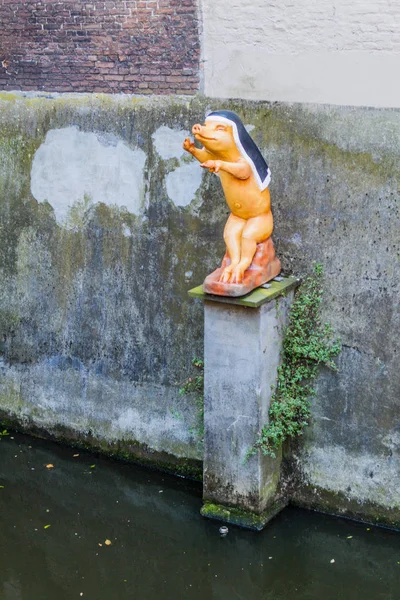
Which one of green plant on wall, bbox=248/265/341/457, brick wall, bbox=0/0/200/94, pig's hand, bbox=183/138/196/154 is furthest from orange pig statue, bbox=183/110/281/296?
brick wall, bbox=0/0/200/94

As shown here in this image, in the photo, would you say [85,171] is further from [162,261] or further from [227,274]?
[227,274]

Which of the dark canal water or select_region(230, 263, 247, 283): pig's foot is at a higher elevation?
select_region(230, 263, 247, 283): pig's foot

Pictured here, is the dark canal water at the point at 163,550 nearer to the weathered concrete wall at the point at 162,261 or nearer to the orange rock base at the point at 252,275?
the weathered concrete wall at the point at 162,261

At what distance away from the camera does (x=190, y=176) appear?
276 inches

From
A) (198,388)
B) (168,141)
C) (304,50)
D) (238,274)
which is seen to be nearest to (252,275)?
(238,274)

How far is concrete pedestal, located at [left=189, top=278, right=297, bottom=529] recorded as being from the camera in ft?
20.8

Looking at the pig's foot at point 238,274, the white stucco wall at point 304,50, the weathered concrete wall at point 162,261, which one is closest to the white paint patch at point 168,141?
the weathered concrete wall at point 162,261

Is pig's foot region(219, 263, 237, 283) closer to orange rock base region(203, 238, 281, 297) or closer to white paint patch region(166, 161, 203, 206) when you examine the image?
orange rock base region(203, 238, 281, 297)

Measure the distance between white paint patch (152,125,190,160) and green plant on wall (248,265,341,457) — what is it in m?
1.48

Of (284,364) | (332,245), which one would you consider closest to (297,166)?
(332,245)

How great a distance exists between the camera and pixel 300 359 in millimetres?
6707

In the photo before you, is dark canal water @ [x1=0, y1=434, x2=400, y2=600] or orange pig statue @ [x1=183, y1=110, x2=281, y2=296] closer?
orange pig statue @ [x1=183, y1=110, x2=281, y2=296]

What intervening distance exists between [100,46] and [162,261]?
181 centimetres

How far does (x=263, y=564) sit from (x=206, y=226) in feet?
8.49
